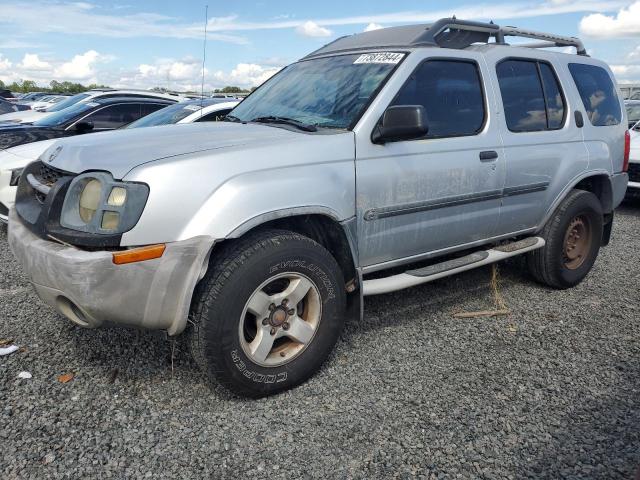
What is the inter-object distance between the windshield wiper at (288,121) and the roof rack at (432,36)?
81cm

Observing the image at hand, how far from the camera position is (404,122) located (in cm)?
300

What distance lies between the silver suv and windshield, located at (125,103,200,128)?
2.77m

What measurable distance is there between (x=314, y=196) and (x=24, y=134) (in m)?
5.31

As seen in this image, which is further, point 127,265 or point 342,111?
point 342,111

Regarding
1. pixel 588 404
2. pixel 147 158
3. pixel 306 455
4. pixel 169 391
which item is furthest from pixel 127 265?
pixel 588 404

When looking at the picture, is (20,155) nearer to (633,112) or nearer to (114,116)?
(114,116)

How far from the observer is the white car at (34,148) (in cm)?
534

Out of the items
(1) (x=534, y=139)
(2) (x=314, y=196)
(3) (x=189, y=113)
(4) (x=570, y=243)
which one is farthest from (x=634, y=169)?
(2) (x=314, y=196)

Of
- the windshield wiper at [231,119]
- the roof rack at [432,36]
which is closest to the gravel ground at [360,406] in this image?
the windshield wiper at [231,119]

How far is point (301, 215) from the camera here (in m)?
2.92

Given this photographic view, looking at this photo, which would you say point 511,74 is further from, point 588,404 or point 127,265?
point 127,265

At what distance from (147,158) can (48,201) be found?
54cm

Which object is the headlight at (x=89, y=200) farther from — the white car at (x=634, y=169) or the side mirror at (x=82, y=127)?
the white car at (x=634, y=169)

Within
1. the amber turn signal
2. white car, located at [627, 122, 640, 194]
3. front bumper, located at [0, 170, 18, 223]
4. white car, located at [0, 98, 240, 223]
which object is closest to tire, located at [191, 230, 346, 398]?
the amber turn signal
